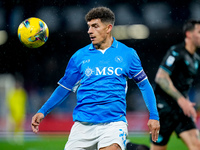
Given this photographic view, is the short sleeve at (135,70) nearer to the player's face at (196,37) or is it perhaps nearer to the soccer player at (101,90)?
the soccer player at (101,90)

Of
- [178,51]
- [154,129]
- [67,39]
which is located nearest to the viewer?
[154,129]

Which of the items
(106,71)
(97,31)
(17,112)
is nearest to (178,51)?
(97,31)

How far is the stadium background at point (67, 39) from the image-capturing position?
19.2 meters

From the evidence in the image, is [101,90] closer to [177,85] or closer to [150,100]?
[150,100]

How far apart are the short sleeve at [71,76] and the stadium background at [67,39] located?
11416 mm

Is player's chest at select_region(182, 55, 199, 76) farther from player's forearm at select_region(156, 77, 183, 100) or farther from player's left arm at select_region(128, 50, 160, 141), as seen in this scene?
player's left arm at select_region(128, 50, 160, 141)

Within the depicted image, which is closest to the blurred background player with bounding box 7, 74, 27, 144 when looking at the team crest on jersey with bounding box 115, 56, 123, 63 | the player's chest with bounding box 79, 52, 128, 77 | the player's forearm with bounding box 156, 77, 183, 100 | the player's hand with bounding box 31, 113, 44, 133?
the player's forearm with bounding box 156, 77, 183, 100

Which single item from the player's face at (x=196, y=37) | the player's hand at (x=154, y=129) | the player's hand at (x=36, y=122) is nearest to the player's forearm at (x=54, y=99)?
the player's hand at (x=36, y=122)

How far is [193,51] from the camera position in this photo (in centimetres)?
521

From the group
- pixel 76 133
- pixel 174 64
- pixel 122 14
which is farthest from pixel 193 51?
pixel 122 14

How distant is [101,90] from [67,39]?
2051 centimetres

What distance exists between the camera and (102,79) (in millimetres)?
3598

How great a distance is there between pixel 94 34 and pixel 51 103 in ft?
2.91

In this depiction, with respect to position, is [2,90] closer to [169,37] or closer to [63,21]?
[63,21]
